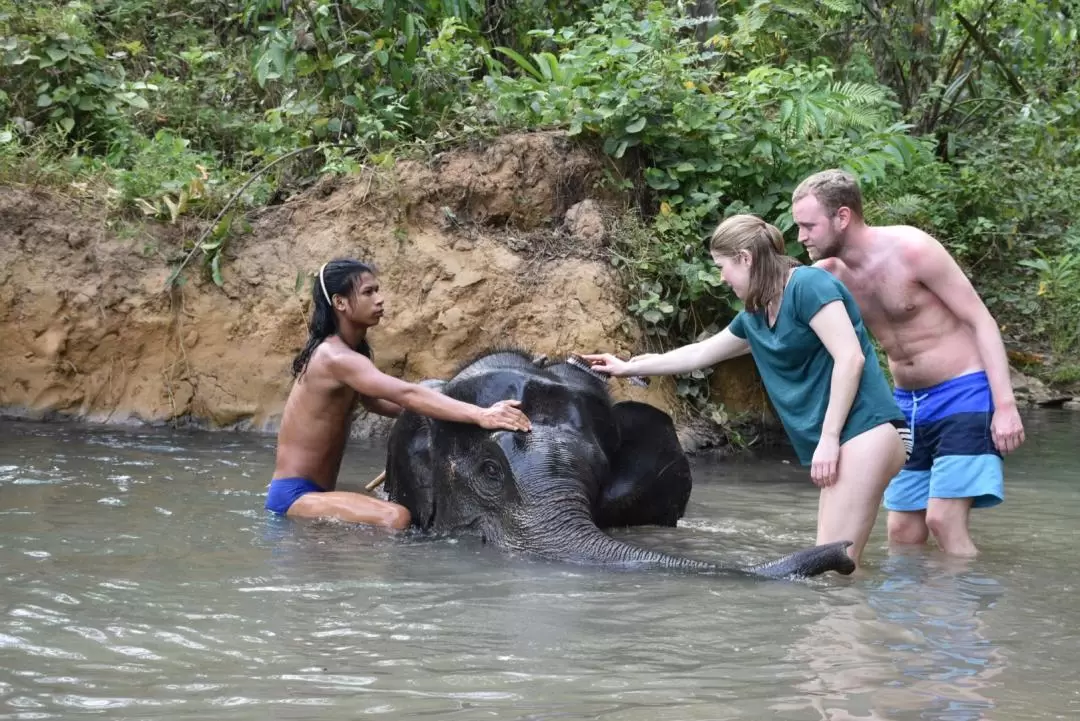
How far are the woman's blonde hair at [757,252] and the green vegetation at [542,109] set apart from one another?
4.07 meters

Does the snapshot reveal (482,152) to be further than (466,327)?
Yes

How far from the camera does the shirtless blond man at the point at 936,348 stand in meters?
5.24

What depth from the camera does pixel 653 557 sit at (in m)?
5.04

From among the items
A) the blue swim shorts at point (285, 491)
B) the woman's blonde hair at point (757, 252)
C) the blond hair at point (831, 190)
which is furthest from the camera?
the blue swim shorts at point (285, 491)

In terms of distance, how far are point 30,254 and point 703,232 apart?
15.7 ft

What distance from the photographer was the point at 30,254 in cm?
935

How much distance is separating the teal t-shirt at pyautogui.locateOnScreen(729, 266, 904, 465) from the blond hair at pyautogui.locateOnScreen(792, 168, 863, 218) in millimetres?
366

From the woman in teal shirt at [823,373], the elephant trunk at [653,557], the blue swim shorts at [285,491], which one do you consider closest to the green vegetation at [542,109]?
the blue swim shorts at [285,491]

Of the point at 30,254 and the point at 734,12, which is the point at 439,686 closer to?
the point at 30,254

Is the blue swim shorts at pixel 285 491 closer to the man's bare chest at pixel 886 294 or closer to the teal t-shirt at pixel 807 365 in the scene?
the teal t-shirt at pixel 807 365

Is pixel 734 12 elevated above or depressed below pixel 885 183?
above

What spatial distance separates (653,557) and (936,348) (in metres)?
1.50

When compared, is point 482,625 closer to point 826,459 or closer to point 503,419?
point 826,459

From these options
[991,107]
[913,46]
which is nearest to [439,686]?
[913,46]
